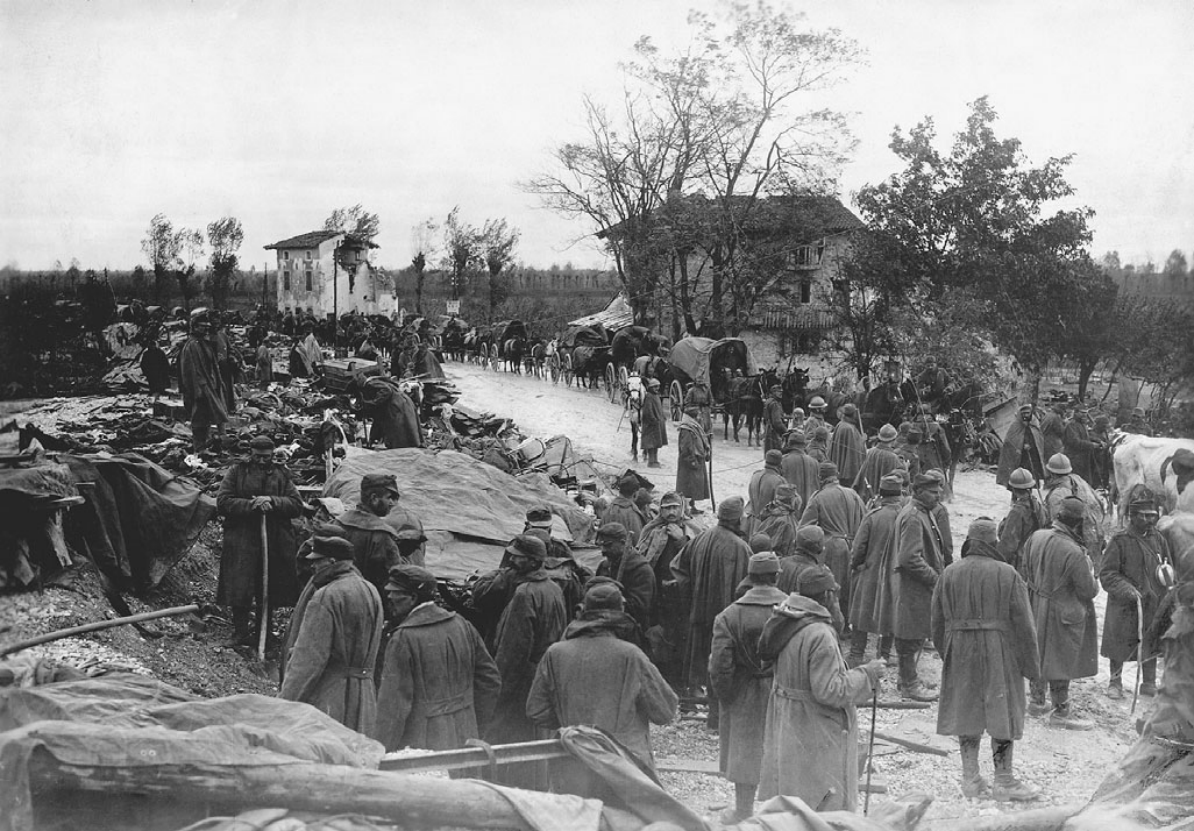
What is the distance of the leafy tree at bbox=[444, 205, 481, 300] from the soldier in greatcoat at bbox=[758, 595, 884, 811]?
42.9 metres

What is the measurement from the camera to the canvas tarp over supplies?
8453 mm

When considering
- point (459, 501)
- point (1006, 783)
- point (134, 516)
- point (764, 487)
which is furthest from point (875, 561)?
point (134, 516)

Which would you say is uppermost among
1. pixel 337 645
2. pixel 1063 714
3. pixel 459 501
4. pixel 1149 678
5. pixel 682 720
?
pixel 459 501

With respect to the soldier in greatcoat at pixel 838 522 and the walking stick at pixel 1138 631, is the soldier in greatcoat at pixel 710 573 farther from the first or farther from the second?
the walking stick at pixel 1138 631

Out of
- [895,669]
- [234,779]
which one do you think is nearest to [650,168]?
[895,669]

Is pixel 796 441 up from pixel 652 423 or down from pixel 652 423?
up

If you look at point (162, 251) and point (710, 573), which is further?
point (162, 251)

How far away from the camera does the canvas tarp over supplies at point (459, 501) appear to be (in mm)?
8453

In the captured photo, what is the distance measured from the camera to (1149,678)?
8188 mm

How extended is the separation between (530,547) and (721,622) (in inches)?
49.3

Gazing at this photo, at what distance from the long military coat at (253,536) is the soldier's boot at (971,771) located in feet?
16.3

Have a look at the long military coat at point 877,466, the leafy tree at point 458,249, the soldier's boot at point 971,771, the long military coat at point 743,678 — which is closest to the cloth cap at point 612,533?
the long military coat at point 743,678

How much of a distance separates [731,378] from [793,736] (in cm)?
1779

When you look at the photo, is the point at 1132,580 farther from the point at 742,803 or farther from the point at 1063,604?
the point at 742,803
